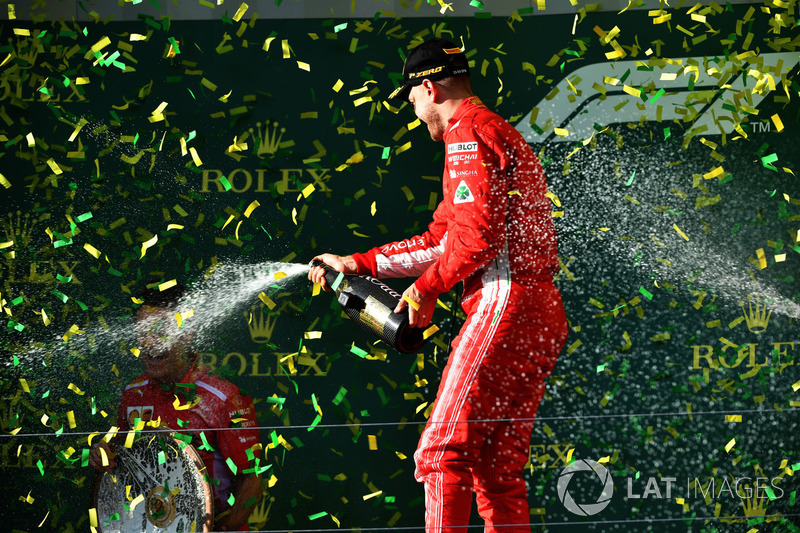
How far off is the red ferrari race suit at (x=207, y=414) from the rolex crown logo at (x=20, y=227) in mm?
636

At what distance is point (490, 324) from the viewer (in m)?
2.17

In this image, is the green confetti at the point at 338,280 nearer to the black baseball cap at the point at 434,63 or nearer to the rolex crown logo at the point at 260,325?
the rolex crown logo at the point at 260,325

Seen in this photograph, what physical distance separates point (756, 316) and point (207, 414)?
1.91 meters

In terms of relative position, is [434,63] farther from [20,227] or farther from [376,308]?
[20,227]

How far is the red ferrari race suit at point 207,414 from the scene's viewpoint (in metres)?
2.68

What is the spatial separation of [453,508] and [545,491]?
764 mm

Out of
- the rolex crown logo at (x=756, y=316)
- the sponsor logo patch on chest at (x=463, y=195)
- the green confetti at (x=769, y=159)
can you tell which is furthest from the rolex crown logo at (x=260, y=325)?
the green confetti at (x=769, y=159)

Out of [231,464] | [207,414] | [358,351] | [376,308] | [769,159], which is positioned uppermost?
[769,159]

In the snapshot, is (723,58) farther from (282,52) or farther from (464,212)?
(282,52)

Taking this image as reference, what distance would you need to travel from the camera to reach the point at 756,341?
8.77 ft

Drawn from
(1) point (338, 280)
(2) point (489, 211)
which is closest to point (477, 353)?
(2) point (489, 211)

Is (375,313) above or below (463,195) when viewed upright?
below

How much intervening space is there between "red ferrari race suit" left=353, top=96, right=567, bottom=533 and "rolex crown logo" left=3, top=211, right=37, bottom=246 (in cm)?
147

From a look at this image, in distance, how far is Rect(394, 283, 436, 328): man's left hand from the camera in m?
2.25
